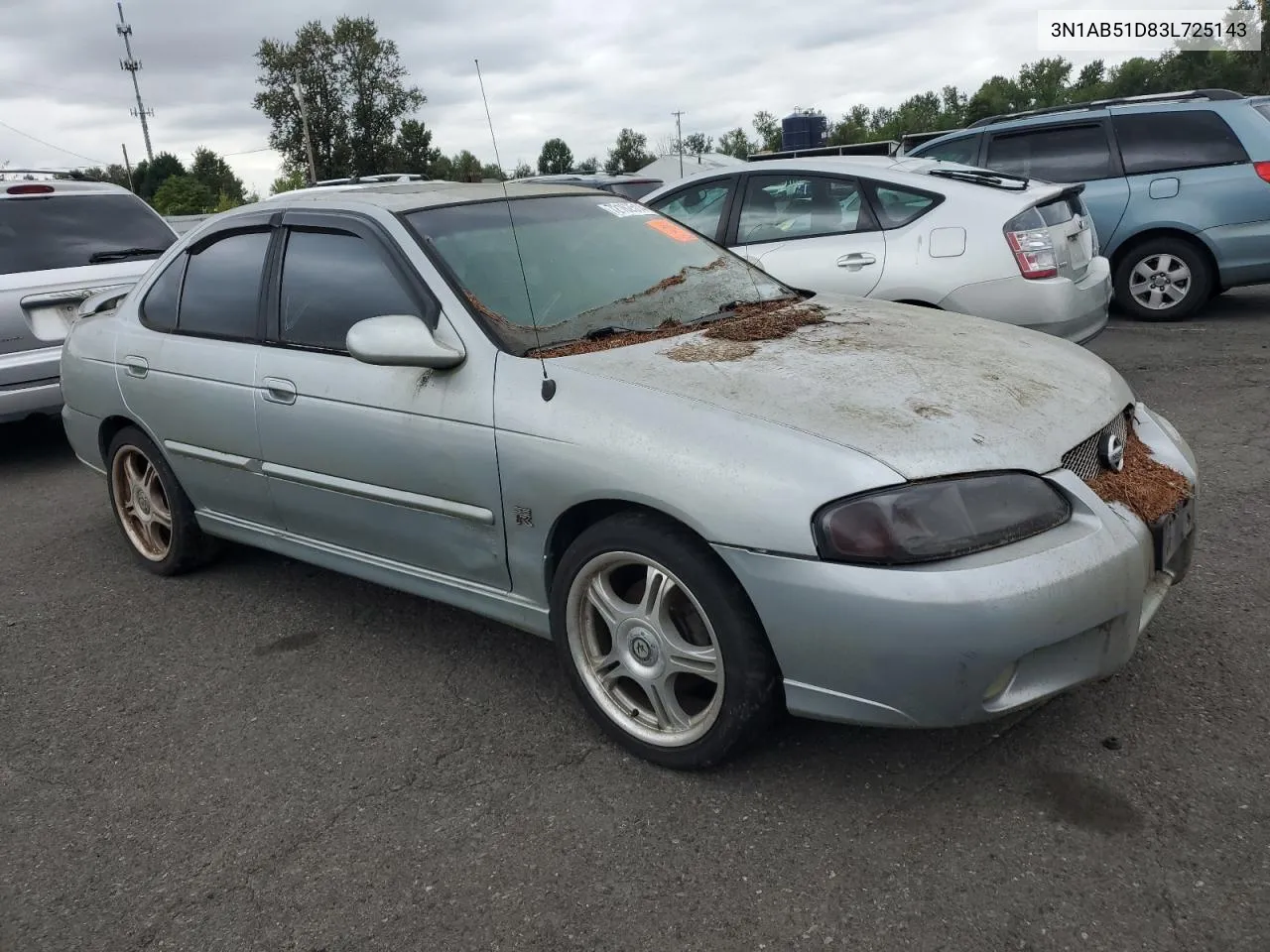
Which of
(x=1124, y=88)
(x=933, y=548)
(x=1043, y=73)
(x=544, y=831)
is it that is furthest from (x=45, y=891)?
(x=1043, y=73)

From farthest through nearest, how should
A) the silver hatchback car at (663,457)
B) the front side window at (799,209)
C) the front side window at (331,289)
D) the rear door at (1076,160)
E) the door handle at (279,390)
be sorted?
1. the rear door at (1076,160)
2. the front side window at (799,209)
3. the door handle at (279,390)
4. the front side window at (331,289)
5. the silver hatchback car at (663,457)

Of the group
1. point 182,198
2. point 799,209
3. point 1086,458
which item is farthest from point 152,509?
point 182,198

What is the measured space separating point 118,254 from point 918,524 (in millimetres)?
6598

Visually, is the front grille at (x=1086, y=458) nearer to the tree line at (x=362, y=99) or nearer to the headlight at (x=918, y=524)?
the headlight at (x=918, y=524)

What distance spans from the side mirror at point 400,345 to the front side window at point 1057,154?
716cm

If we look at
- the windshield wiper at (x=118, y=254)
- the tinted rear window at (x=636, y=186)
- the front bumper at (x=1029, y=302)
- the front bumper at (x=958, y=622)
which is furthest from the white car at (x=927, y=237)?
the tinted rear window at (x=636, y=186)

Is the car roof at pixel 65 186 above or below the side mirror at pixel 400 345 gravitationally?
above

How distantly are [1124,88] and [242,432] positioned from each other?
77.5 m

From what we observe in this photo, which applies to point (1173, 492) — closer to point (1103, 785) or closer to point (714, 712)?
point (1103, 785)

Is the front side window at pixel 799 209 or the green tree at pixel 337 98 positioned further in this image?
the green tree at pixel 337 98

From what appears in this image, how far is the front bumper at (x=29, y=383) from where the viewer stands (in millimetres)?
6523

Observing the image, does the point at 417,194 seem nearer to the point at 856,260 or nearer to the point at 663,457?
the point at 663,457

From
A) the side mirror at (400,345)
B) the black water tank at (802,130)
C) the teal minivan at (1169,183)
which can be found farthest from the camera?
the black water tank at (802,130)

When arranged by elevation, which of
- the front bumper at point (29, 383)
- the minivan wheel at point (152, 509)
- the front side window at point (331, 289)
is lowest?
the minivan wheel at point (152, 509)
